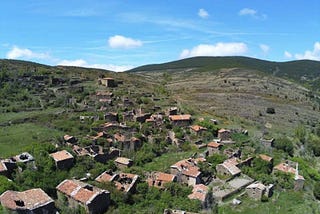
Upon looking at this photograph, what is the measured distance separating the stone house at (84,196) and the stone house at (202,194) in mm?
8483

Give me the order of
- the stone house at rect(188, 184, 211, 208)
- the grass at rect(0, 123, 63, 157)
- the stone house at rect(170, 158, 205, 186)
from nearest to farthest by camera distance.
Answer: the stone house at rect(188, 184, 211, 208), the stone house at rect(170, 158, 205, 186), the grass at rect(0, 123, 63, 157)

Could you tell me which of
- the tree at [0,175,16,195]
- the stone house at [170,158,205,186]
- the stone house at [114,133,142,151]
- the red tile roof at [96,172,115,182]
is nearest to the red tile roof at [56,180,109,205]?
the red tile roof at [96,172,115,182]

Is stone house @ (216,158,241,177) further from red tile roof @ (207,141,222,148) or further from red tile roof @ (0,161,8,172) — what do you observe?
red tile roof @ (0,161,8,172)

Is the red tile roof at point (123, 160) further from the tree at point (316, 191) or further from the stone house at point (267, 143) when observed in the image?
the tree at point (316, 191)

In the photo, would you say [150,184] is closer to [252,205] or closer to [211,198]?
[211,198]

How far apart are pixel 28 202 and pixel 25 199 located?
0.46 metres

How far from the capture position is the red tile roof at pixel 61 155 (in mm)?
41578

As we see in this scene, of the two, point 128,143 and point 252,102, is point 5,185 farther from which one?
point 252,102

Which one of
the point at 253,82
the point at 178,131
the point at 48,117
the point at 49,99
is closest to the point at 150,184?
the point at 178,131

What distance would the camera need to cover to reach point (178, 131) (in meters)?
56.5

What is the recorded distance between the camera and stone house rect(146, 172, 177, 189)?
40.3 metres

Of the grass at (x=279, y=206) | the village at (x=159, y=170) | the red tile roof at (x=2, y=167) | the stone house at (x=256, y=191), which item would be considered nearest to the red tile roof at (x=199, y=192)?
the village at (x=159, y=170)

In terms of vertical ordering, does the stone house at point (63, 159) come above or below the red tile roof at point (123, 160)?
above

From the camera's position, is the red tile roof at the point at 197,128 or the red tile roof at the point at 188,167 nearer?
the red tile roof at the point at 188,167
